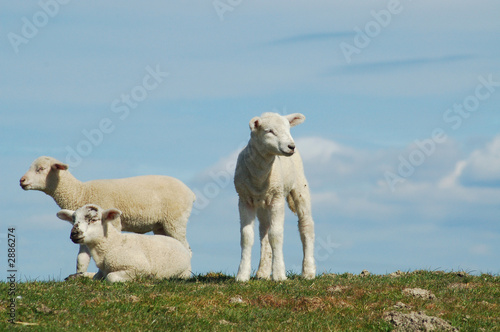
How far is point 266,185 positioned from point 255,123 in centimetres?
127

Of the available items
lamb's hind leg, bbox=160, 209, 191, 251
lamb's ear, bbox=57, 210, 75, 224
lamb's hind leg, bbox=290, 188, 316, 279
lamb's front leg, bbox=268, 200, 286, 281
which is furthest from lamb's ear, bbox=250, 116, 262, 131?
lamb's hind leg, bbox=160, 209, 191, 251

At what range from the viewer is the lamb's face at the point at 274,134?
1245cm

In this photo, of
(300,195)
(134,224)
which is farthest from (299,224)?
(134,224)

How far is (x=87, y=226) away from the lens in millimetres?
13062

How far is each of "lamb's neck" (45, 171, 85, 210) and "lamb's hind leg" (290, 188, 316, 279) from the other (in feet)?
17.3

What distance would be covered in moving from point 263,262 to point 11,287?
4.95 meters

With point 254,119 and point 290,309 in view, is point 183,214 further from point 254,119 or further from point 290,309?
point 290,309

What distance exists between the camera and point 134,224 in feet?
54.8

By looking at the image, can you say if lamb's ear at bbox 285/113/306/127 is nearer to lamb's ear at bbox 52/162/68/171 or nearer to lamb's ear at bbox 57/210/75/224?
lamb's ear at bbox 57/210/75/224

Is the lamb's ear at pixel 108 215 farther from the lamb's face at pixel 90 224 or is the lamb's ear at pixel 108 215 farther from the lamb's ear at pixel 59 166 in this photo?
the lamb's ear at pixel 59 166

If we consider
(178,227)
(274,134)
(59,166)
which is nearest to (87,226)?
(274,134)

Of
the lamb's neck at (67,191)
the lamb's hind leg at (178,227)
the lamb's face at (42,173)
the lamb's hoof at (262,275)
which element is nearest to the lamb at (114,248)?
the lamb's hoof at (262,275)

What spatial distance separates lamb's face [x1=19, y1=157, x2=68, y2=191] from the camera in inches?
658

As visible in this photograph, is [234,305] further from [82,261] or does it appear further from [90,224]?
[82,261]
